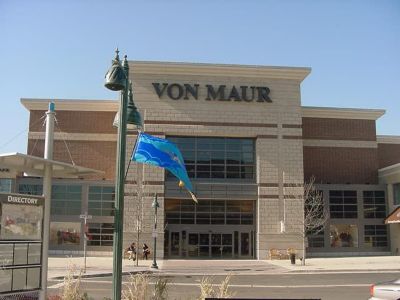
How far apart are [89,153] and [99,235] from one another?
24.4ft

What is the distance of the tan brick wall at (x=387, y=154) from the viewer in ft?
165

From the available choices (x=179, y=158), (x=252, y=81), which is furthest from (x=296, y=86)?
(x=179, y=158)

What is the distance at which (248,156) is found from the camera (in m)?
43.5

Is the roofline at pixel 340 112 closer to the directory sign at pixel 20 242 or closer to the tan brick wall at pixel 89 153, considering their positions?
the tan brick wall at pixel 89 153

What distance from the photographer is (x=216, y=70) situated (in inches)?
1678

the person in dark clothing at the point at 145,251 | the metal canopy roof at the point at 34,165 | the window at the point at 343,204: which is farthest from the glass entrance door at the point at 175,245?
the metal canopy roof at the point at 34,165

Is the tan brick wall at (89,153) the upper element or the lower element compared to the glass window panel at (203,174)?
upper

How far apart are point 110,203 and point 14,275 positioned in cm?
3468

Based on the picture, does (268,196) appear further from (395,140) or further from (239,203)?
(395,140)

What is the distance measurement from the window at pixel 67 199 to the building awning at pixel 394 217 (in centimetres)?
2638

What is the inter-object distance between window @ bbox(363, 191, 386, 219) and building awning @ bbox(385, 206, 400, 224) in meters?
1.59

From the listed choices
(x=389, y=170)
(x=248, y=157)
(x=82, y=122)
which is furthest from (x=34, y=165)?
(x=389, y=170)

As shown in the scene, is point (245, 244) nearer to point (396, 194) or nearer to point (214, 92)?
point (214, 92)

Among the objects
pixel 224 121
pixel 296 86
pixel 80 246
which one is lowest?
pixel 80 246
